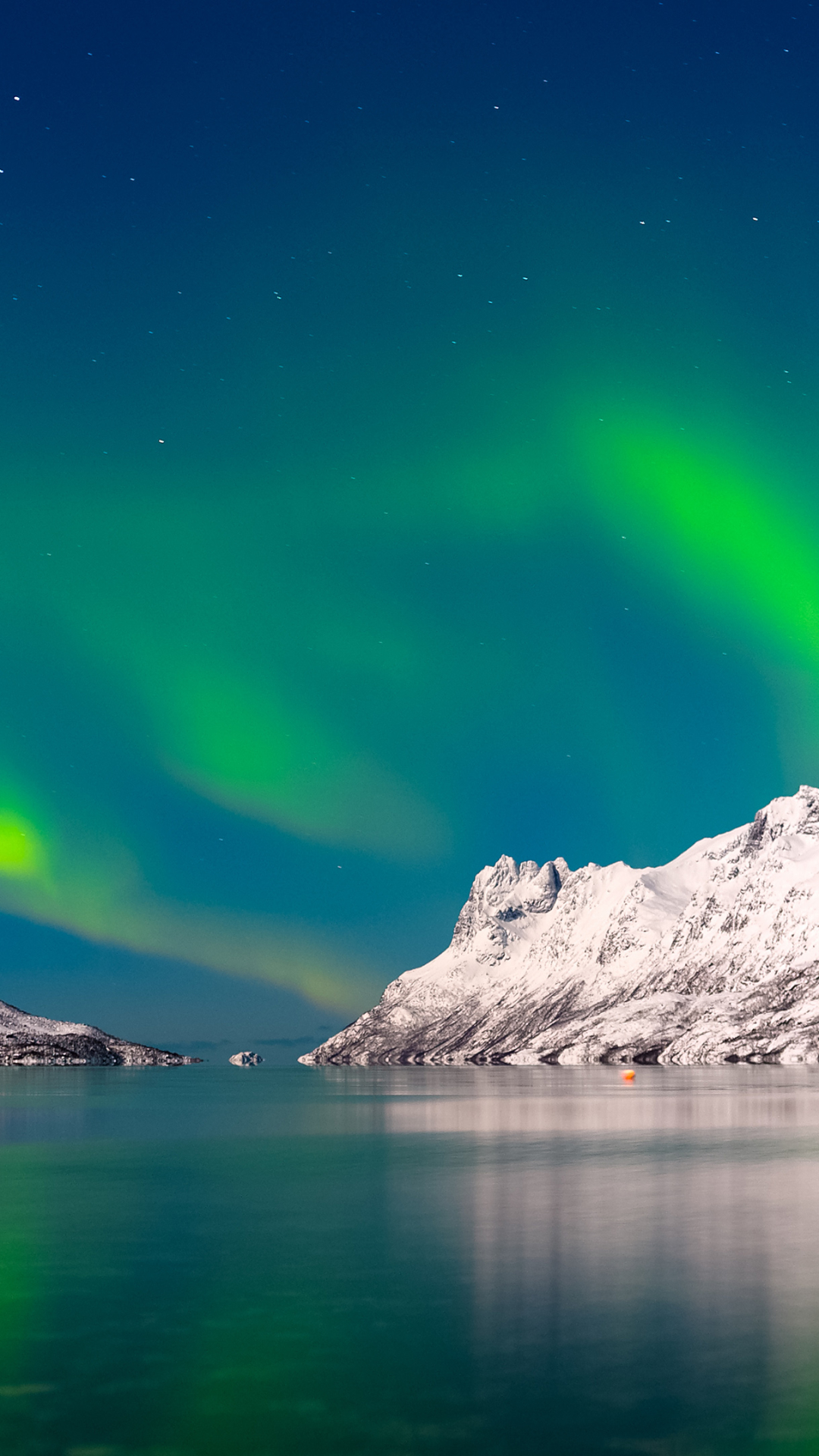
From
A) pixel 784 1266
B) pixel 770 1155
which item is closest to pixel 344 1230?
pixel 784 1266

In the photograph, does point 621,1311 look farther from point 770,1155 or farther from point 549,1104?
point 549,1104

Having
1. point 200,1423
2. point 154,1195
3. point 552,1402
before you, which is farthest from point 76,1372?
point 154,1195

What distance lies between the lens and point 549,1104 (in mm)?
163750

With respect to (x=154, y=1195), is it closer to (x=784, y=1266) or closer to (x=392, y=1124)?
(x=784, y=1266)

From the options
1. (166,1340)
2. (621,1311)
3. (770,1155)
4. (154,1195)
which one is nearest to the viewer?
(166,1340)

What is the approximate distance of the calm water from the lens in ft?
85.3

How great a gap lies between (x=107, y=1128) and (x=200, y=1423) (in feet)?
374

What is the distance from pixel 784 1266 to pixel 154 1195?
39.0 metres

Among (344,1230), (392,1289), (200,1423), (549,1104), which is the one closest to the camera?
(200,1423)

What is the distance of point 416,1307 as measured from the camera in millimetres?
37750

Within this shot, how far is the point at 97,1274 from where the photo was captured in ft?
144

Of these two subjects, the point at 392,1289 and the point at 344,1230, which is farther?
the point at 344,1230

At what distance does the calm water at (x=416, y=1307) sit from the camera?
26.0m

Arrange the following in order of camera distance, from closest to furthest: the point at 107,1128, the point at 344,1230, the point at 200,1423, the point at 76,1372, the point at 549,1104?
1. the point at 200,1423
2. the point at 76,1372
3. the point at 344,1230
4. the point at 107,1128
5. the point at 549,1104
